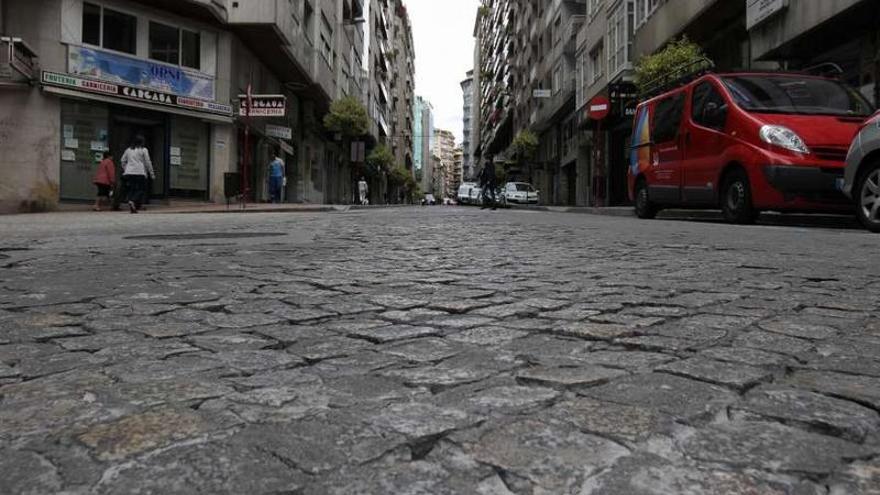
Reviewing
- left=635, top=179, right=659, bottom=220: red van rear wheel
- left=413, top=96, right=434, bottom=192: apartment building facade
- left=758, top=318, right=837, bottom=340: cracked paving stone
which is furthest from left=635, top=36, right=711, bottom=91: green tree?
left=413, top=96, right=434, bottom=192: apartment building facade

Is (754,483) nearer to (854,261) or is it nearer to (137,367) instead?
(137,367)

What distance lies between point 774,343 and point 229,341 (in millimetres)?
2186

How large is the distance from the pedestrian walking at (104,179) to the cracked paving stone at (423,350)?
55.4 feet

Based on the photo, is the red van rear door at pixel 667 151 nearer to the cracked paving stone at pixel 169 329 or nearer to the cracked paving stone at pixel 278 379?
the cracked paving stone at pixel 169 329

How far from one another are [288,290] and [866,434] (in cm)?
311

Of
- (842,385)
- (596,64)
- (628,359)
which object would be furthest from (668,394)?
(596,64)

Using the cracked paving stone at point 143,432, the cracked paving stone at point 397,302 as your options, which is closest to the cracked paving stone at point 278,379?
the cracked paving stone at point 143,432

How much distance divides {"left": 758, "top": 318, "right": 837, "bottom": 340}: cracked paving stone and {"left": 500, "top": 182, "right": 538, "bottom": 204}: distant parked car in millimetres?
35566

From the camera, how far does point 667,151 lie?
1268 cm

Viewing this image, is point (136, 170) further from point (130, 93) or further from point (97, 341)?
point (97, 341)

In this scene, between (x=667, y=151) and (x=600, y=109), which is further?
(x=600, y=109)

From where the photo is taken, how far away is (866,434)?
176 cm

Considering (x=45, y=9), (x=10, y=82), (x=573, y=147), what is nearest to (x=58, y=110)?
(x=10, y=82)

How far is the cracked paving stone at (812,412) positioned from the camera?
5.90 ft
